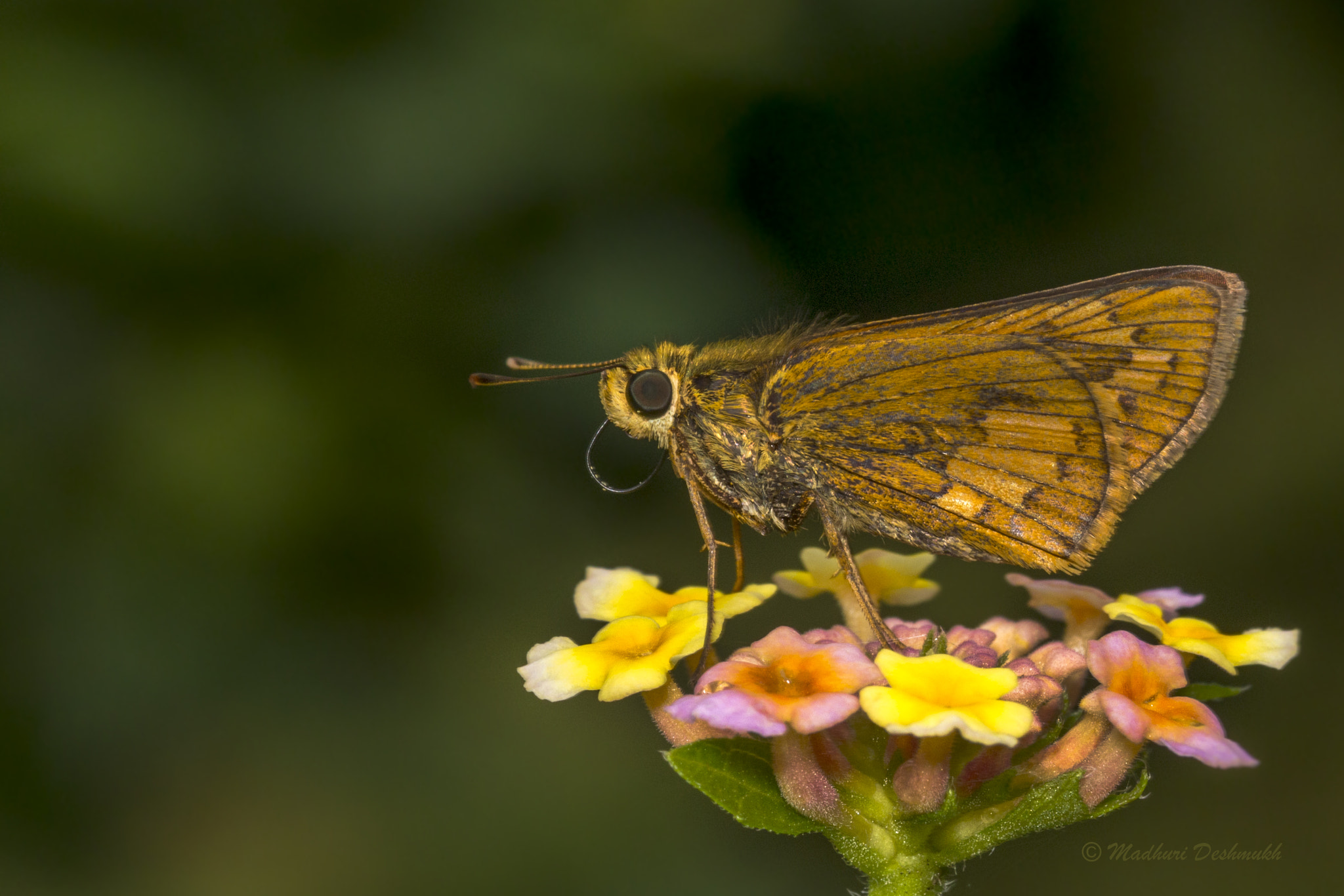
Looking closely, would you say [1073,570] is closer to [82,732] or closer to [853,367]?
[853,367]

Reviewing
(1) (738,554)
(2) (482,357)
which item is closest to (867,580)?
(1) (738,554)

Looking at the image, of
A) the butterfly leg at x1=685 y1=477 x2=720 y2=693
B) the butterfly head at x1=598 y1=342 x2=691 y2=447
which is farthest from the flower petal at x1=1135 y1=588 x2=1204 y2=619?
the butterfly head at x1=598 y1=342 x2=691 y2=447

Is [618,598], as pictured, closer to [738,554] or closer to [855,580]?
[738,554]

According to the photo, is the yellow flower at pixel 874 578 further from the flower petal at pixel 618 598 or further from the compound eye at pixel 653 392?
the compound eye at pixel 653 392

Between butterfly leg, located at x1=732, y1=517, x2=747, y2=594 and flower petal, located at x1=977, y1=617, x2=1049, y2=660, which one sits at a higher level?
butterfly leg, located at x1=732, y1=517, x2=747, y2=594

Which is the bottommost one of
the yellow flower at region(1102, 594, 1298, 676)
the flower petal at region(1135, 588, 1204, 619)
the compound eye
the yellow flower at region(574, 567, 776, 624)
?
the yellow flower at region(1102, 594, 1298, 676)

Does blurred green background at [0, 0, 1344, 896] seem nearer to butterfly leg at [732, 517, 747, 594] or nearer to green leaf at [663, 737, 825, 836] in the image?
butterfly leg at [732, 517, 747, 594]

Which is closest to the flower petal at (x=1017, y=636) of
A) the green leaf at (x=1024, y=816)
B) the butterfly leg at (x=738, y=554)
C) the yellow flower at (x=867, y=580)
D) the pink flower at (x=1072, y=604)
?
the pink flower at (x=1072, y=604)
